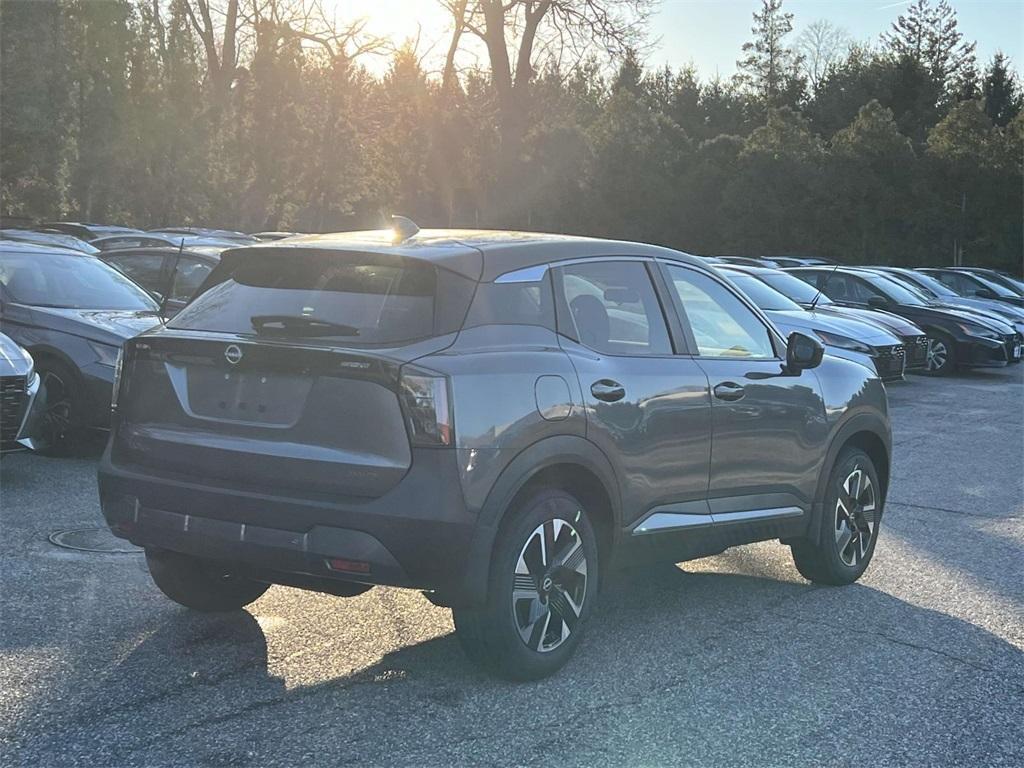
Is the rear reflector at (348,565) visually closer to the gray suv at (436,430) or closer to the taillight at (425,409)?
the gray suv at (436,430)

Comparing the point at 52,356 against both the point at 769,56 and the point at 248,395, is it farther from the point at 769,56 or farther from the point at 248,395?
the point at 769,56

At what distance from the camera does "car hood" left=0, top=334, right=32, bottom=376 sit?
8078mm

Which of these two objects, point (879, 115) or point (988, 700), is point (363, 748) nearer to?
point (988, 700)

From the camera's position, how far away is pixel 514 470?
14.5 feet

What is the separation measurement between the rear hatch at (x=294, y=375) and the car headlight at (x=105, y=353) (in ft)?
15.9

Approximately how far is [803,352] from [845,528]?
106 cm

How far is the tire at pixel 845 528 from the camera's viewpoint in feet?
20.7

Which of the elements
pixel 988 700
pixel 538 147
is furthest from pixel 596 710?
pixel 538 147

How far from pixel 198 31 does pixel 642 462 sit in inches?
1559

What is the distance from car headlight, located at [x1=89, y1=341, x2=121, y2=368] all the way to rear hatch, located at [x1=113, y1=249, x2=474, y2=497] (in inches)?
190

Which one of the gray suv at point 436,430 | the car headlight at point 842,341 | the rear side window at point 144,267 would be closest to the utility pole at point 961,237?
the car headlight at point 842,341

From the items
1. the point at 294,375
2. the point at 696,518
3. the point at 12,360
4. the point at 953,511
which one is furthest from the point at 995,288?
the point at 294,375

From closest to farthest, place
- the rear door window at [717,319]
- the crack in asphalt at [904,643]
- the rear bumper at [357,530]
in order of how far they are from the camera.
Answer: the rear bumper at [357,530] → the crack in asphalt at [904,643] → the rear door window at [717,319]

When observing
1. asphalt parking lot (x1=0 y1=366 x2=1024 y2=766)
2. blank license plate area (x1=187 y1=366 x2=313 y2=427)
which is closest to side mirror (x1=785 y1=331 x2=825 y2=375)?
asphalt parking lot (x1=0 y1=366 x2=1024 y2=766)
